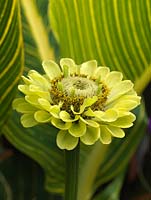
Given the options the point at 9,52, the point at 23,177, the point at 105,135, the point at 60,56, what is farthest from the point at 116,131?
the point at 23,177

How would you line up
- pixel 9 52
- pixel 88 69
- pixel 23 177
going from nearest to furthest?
pixel 88 69, pixel 9 52, pixel 23 177

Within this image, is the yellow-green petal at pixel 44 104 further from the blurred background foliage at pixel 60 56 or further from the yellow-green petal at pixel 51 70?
the blurred background foliage at pixel 60 56

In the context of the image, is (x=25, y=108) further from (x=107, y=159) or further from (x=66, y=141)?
(x=107, y=159)

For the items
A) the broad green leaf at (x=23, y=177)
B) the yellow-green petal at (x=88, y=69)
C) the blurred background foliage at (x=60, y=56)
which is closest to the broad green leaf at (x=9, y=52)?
the blurred background foliage at (x=60, y=56)

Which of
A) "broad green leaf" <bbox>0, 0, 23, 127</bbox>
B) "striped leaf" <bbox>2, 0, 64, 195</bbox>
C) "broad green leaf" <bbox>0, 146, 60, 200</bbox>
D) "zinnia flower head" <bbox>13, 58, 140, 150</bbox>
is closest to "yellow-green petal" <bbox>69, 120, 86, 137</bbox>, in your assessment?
"zinnia flower head" <bbox>13, 58, 140, 150</bbox>

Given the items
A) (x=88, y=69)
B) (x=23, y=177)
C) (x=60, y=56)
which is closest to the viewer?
(x=88, y=69)
